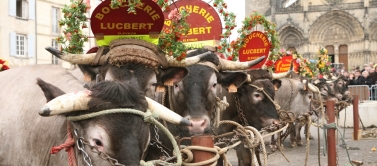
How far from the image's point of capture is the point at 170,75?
5191 mm

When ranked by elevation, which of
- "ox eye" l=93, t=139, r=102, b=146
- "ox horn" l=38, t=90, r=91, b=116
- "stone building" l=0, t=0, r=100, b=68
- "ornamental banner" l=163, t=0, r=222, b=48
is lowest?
"ox eye" l=93, t=139, r=102, b=146

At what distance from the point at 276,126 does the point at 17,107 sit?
4.03 metres

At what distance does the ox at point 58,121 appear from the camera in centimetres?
295

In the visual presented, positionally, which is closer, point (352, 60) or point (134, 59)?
point (134, 59)

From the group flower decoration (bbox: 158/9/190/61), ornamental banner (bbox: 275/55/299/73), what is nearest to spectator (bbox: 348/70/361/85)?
ornamental banner (bbox: 275/55/299/73)

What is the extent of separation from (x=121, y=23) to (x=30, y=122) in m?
1.64

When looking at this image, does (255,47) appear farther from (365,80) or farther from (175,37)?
(365,80)

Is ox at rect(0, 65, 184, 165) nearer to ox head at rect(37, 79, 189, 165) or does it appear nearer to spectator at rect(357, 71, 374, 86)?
ox head at rect(37, 79, 189, 165)

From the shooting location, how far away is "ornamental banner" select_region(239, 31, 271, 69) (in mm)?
8344

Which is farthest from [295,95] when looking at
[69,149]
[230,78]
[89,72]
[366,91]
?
[69,149]

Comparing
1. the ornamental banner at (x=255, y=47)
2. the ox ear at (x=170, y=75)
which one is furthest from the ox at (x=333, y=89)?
the ox ear at (x=170, y=75)

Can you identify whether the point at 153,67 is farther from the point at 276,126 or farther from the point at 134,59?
the point at 276,126

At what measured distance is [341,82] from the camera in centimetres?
1800

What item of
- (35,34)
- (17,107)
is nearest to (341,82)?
(17,107)
